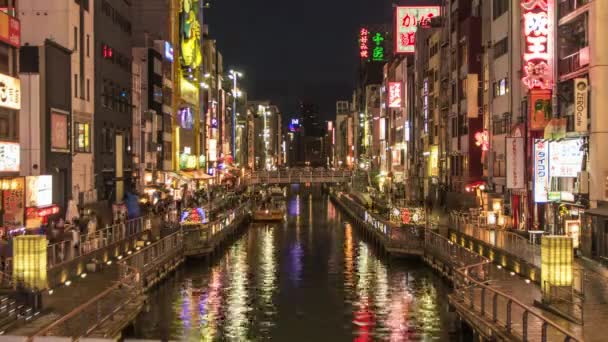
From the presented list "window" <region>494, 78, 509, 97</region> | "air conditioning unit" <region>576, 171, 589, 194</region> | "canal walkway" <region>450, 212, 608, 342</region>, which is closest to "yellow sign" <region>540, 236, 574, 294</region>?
"canal walkway" <region>450, 212, 608, 342</region>

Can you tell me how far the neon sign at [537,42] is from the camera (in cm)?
4572

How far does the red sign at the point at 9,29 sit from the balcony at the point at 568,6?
1128 inches

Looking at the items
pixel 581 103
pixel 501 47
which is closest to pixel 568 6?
pixel 581 103

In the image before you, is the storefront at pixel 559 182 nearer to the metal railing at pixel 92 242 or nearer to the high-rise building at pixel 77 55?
the metal railing at pixel 92 242

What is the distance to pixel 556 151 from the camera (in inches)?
1823

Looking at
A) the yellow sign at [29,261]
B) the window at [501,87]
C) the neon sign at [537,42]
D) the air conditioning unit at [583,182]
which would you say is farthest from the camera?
the window at [501,87]

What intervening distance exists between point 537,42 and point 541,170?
289 inches

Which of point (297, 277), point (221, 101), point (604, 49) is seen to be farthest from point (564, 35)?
point (221, 101)

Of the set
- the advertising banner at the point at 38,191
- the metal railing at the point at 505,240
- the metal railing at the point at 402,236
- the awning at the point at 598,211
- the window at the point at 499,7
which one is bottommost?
the metal railing at the point at 402,236

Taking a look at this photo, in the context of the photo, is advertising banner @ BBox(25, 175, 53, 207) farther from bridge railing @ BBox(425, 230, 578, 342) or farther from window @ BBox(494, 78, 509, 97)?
window @ BBox(494, 78, 509, 97)

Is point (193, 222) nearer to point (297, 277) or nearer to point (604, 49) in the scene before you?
point (297, 277)

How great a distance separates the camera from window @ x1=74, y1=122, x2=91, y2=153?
58.1m

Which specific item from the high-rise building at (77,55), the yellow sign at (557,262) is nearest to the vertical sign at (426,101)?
the high-rise building at (77,55)

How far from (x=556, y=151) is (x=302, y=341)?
21.6m
